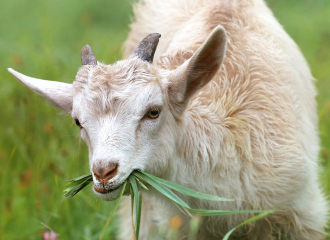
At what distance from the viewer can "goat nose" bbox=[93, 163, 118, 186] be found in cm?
268

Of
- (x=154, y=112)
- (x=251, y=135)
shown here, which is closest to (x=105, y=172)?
(x=154, y=112)

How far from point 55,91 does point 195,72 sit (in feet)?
3.62

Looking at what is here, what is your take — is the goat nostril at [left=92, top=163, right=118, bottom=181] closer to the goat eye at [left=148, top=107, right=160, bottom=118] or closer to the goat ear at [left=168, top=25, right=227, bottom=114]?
the goat eye at [left=148, top=107, right=160, bottom=118]

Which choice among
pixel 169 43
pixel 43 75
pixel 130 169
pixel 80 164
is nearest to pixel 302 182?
pixel 130 169

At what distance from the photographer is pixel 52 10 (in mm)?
11602

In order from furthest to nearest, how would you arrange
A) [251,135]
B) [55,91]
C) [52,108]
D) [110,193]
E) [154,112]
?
[52,108] < [251,135] < [55,91] < [154,112] < [110,193]

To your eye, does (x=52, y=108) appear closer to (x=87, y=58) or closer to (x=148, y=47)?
(x=87, y=58)

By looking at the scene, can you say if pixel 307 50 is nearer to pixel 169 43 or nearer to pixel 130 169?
pixel 169 43

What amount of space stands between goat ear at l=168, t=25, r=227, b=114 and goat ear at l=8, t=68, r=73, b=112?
0.82m

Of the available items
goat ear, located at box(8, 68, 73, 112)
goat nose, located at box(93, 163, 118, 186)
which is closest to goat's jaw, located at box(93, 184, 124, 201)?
goat nose, located at box(93, 163, 118, 186)

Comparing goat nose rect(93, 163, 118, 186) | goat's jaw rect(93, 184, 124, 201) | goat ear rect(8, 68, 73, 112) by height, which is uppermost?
goat ear rect(8, 68, 73, 112)

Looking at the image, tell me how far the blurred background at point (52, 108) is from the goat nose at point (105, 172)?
0.59 metres

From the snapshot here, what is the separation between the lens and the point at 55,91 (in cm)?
345

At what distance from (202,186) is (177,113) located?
0.58m
